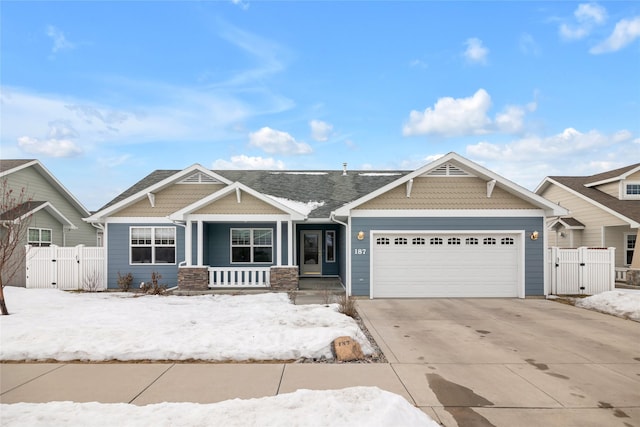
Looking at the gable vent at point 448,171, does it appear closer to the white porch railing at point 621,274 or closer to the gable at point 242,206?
the gable at point 242,206

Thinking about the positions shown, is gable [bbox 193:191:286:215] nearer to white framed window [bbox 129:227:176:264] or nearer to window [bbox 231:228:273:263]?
window [bbox 231:228:273:263]

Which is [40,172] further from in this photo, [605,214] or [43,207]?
[605,214]

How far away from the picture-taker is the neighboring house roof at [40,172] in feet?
58.0

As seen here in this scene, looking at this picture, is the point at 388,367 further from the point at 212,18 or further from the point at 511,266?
the point at 212,18

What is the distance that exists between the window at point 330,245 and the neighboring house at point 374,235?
2260mm

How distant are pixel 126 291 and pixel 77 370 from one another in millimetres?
9564

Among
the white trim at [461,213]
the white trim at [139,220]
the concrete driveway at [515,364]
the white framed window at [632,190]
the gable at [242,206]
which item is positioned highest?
the white framed window at [632,190]

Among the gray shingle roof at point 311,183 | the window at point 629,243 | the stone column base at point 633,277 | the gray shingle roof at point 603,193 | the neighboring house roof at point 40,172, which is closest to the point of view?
the stone column base at point 633,277

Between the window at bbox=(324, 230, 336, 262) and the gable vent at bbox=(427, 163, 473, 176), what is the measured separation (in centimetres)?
628

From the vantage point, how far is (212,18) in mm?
13500

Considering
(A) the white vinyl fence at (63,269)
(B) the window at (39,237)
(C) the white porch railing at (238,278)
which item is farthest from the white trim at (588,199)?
(B) the window at (39,237)

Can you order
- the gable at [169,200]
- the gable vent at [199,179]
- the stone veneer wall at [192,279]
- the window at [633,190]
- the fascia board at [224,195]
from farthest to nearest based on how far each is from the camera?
the window at [633,190] < the gable vent at [199,179] < the gable at [169,200] < the stone veneer wall at [192,279] < the fascia board at [224,195]

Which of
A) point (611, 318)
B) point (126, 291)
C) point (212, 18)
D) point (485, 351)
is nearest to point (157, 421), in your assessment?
point (485, 351)

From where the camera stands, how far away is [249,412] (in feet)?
13.1
